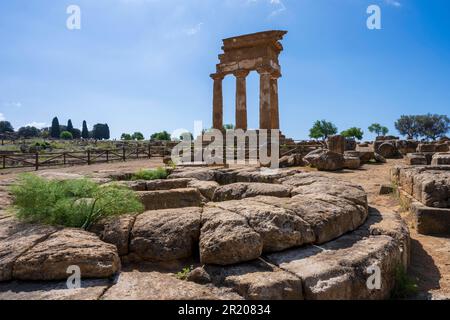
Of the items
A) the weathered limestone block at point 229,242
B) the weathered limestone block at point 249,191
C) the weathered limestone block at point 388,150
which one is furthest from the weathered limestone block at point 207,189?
the weathered limestone block at point 388,150

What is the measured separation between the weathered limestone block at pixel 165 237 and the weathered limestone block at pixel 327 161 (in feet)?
31.7

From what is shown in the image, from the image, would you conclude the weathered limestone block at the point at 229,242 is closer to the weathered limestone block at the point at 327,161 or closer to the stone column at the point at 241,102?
the weathered limestone block at the point at 327,161

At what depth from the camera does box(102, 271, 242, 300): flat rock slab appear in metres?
2.45

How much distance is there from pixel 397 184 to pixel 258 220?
5.64m

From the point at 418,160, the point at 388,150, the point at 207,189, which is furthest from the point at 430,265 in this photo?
the point at 388,150

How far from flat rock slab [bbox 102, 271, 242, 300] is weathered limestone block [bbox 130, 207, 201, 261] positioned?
32 centimetres

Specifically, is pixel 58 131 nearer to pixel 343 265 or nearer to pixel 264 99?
pixel 264 99

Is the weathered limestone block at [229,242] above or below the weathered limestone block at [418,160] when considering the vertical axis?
below

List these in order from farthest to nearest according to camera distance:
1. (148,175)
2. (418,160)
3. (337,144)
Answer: (337,144)
(418,160)
(148,175)

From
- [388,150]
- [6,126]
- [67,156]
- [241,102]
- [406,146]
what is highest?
[6,126]

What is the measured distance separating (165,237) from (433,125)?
73386mm

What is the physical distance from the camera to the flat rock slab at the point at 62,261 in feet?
8.65

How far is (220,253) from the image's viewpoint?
2928mm

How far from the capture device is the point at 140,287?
2.60m
